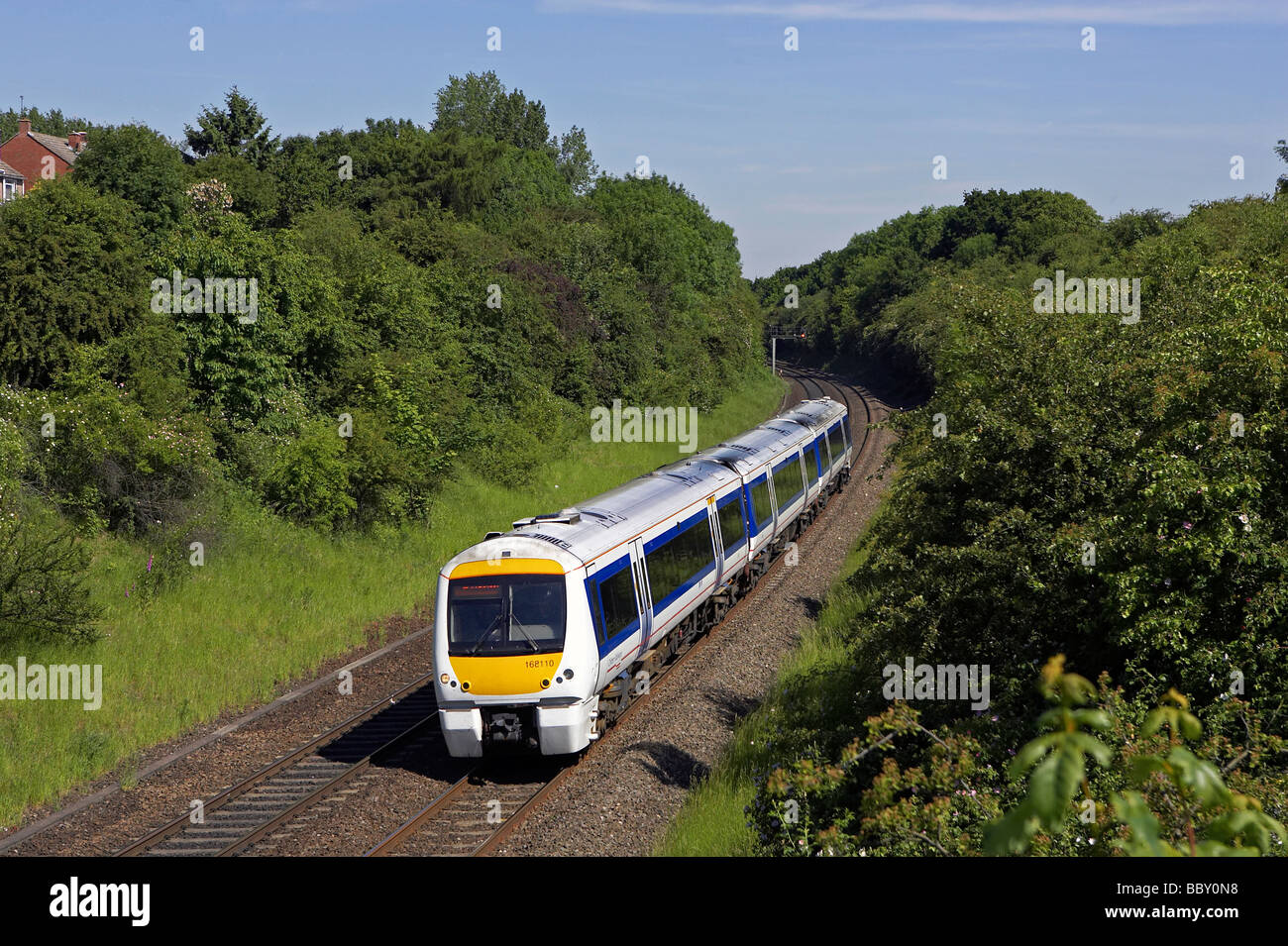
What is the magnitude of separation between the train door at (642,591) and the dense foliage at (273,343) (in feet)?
28.8

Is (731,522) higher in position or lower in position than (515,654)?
higher

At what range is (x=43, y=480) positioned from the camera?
1955 centimetres

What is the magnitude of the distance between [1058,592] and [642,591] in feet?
20.3

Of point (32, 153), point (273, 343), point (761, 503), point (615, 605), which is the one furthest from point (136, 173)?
point (32, 153)

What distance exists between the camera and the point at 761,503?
23.5 m

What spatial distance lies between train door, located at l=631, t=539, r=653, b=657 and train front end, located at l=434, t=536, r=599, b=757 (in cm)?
212

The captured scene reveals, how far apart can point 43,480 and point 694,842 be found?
1486 cm

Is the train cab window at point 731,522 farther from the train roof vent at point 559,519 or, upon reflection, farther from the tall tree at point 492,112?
the tall tree at point 492,112

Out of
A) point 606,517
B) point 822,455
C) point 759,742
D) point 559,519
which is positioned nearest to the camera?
point 759,742

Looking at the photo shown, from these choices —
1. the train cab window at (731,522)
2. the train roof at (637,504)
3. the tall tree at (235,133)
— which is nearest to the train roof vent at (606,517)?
the train roof at (637,504)

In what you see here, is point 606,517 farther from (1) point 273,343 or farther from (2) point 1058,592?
(1) point 273,343

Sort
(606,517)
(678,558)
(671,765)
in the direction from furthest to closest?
1. (678,558)
2. (606,517)
3. (671,765)

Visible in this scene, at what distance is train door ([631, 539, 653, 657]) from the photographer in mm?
15477
